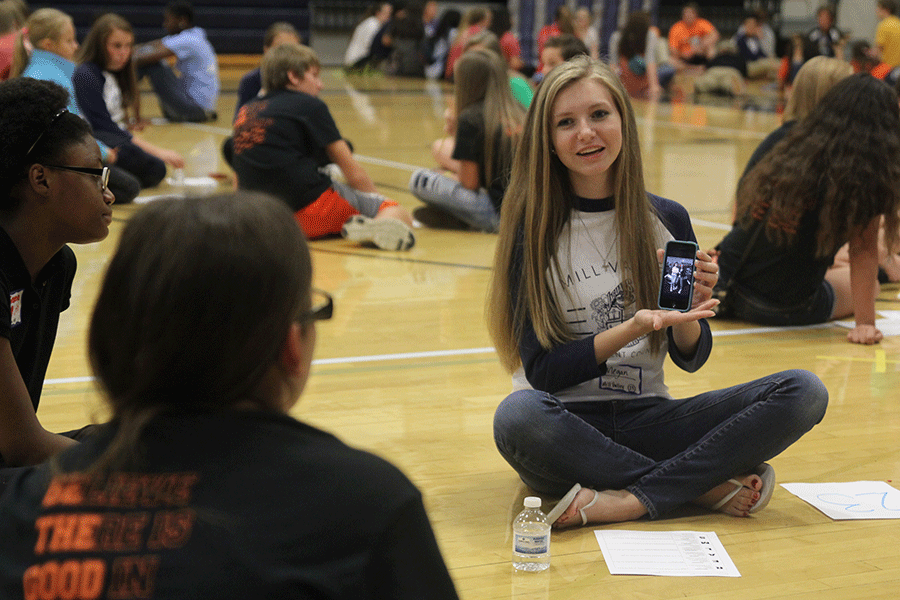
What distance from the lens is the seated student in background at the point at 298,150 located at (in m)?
5.70

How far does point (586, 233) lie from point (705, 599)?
0.93m

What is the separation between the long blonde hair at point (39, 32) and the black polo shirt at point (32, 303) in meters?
4.52

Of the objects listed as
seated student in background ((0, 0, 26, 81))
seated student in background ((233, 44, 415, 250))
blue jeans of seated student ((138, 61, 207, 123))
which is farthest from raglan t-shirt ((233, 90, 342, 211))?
blue jeans of seated student ((138, 61, 207, 123))

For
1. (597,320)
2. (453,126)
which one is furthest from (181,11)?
(597,320)

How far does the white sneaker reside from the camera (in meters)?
5.68

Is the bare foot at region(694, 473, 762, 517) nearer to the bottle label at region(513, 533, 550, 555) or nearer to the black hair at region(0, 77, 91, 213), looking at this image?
the bottle label at region(513, 533, 550, 555)

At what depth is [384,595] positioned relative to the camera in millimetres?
1026

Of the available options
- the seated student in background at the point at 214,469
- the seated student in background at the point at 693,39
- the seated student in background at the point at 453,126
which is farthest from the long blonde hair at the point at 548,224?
the seated student in background at the point at 693,39

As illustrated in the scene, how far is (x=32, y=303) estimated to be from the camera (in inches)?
81.6

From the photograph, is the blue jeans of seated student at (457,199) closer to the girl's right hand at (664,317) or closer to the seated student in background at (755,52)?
the girl's right hand at (664,317)

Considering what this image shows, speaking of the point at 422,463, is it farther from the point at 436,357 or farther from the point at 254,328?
the point at 254,328

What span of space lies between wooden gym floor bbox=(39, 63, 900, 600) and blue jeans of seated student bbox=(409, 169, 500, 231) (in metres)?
0.12

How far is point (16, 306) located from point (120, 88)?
17.8 ft

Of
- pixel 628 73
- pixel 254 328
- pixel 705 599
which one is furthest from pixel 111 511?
pixel 628 73
